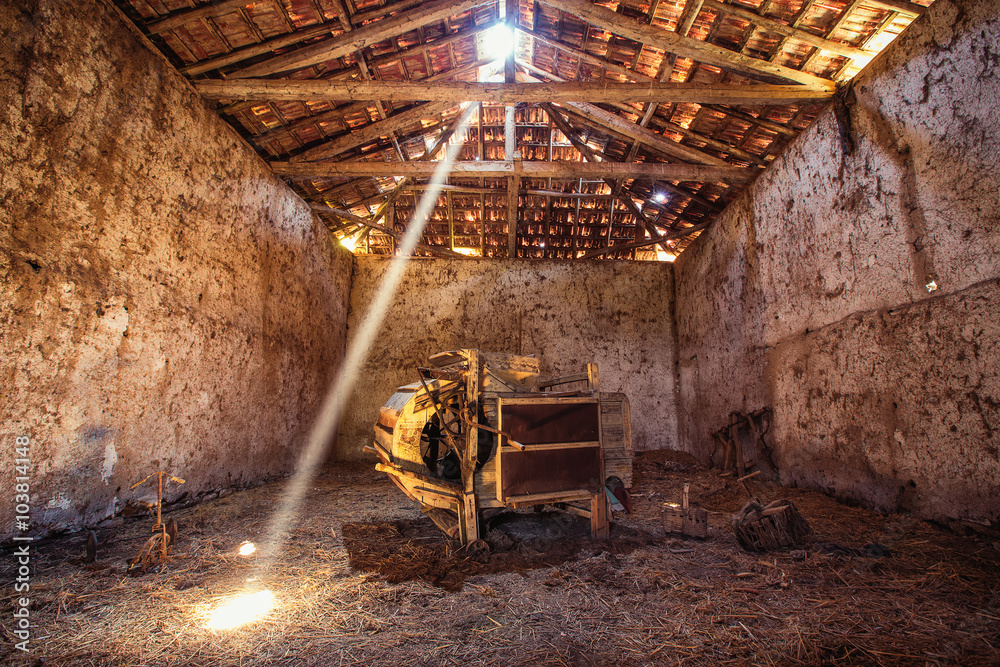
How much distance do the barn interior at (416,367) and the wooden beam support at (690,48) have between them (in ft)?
0.12

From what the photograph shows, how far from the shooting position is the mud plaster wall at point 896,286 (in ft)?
10.8

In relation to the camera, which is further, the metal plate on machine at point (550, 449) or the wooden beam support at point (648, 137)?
the wooden beam support at point (648, 137)

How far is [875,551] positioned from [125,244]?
7.17 m

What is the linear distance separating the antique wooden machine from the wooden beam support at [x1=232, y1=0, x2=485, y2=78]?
13.3 ft

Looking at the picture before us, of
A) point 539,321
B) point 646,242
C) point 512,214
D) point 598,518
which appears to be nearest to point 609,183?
point 646,242

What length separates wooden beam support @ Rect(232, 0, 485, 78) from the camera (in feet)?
16.3

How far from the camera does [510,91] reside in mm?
5348

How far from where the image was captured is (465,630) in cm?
237

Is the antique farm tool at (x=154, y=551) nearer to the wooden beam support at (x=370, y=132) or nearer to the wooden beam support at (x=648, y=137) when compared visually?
the wooden beam support at (x=370, y=132)

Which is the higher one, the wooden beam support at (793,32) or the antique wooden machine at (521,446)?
the wooden beam support at (793,32)

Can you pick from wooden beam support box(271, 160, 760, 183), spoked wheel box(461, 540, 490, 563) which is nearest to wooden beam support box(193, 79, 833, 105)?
wooden beam support box(271, 160, 760, 183)

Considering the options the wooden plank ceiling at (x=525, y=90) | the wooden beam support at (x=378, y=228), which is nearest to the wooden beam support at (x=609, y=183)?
the wooden plank ceiling at (x=525, y=90)

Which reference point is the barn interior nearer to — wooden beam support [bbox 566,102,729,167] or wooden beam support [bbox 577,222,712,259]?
wooden beam support [bbox 566,102,729,167]

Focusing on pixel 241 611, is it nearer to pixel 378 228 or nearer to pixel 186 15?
pixel 186 15
